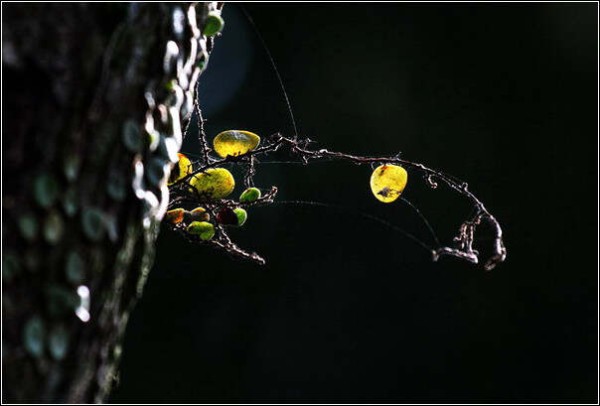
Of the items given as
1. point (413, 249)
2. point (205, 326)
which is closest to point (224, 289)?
point (205, 326)

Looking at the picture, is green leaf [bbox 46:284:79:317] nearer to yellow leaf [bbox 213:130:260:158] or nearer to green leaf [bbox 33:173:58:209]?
green leaf [bbox 33:173:58:209]

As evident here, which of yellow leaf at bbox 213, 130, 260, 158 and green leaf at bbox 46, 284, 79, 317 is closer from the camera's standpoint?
green leaf at bbox 46, 284, 79, 317

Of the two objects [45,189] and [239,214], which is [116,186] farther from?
[239,214]

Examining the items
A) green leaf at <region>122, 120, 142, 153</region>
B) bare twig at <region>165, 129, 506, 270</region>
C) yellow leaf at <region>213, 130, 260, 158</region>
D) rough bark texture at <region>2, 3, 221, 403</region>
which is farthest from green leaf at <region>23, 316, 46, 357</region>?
yellow leaf at <region>213, 130, 260, 158</region>

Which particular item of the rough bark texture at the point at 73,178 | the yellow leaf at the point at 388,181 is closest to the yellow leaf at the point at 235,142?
the yellow leaf at the point at 388,181

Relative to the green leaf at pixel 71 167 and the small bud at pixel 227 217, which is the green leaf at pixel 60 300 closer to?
the green leaf at pixel 71 167

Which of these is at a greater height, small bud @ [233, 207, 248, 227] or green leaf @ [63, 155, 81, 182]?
small bud @ [233, 207, 248, 227]

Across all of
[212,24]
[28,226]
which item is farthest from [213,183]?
[28,226]
